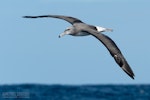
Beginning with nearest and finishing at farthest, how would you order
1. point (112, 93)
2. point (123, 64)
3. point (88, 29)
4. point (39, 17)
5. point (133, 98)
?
point (123, 64), point (88, 29), point (39, 17), point (133, 98), point (112, 93)

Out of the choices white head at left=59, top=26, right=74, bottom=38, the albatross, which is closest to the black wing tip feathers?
the albatross

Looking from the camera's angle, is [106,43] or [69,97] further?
[69,97]

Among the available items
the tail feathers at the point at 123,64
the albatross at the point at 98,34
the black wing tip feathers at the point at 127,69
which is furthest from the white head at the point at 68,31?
the black wing tip feathers at the point at 127,69

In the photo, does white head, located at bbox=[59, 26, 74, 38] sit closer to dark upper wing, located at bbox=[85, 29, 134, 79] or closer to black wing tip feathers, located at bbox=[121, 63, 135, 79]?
dark upper wing, located at bbox=[85, 29, 134, 79]

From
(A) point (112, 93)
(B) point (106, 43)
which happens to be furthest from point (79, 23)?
(A) point (112, 93)

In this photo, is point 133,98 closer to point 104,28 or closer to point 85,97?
point 85,97

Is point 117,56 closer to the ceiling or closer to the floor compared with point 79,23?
closer to the floor

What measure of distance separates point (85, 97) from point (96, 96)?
1.33 metres

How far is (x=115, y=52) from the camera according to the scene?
20.3 m

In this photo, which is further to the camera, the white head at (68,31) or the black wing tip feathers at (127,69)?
the white head at (68,31)

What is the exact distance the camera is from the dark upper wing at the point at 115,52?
20.0 metres

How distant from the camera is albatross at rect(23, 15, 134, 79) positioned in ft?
65.9

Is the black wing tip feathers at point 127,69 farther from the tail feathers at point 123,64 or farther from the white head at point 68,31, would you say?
the white head at point 68,31

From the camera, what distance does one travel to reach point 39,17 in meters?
23.7
